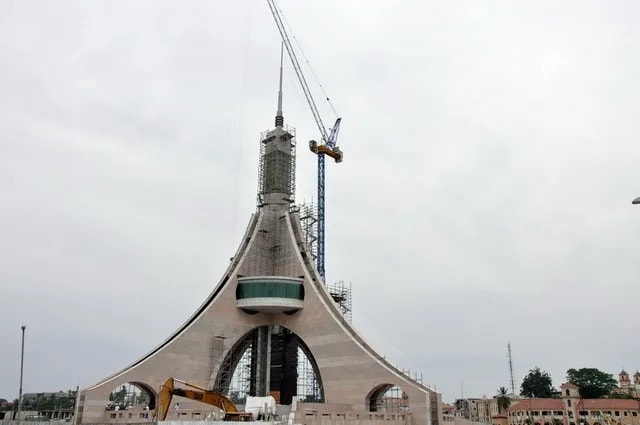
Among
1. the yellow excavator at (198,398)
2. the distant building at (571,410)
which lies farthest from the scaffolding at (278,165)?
the distant building at (571,410)

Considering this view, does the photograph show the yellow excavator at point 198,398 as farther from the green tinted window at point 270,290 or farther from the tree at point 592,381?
the tree at point 592,381

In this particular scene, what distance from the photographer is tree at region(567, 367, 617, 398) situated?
76062 millimetres

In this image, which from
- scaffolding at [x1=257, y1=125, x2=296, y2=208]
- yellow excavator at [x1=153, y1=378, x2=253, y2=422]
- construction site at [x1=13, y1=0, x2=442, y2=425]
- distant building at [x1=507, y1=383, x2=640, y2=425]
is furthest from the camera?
distant building at [x1=507, y1=383, x2=640, y2=425]

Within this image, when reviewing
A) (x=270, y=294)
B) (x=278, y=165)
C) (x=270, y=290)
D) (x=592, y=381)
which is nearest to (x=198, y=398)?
(x=270, y=294)

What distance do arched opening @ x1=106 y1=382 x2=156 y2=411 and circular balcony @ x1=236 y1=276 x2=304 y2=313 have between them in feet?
→ 25.7

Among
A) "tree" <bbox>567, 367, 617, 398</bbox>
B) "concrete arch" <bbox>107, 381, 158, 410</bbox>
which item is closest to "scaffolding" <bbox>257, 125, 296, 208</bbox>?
"concrete arch" <bbox>107, 381, 158, 410</bbox>

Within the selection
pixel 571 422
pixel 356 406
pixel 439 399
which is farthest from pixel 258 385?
pixel 571 422

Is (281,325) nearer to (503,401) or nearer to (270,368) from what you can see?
(270,368)

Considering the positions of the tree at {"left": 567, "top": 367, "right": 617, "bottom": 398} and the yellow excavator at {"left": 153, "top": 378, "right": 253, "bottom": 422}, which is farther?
the tree at {"left": 567, "top": 367, "right": 617, "bottom": 398}

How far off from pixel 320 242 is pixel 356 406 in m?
24.4

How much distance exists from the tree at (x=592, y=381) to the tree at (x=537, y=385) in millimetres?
3802

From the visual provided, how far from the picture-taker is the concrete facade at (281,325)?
32219mm

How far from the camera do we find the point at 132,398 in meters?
38.7

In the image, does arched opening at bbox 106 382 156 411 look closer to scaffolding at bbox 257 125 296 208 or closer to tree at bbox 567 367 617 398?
scaffolding at bbox 257 125 296 208
